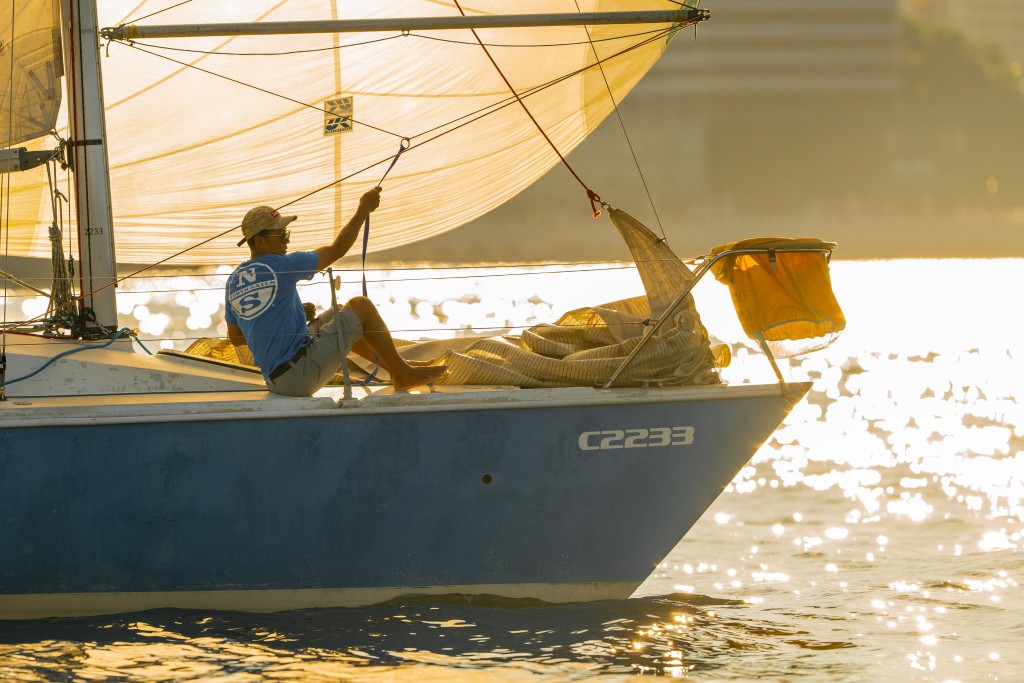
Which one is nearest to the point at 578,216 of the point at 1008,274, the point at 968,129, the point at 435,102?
the point at 1008,274

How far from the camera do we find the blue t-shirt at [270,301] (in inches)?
238

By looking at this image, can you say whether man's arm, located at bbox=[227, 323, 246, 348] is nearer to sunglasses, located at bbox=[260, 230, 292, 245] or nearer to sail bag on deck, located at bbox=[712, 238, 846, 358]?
sunglasses, located at bbox=[260, 230, 292, 245]

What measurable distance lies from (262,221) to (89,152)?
1208 mm

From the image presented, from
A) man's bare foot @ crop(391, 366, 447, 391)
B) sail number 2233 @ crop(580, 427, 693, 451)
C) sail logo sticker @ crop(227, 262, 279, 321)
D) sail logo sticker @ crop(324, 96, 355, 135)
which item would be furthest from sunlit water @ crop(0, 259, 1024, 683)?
sail logo sticker @ crop(324, 96, 355, 135)

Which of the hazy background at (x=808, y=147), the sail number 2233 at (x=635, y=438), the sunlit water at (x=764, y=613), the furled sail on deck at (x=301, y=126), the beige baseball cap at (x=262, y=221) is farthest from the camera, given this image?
the hazy background at (x=808, y=147)

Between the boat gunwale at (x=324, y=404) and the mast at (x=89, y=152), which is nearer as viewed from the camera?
the boat gunwale at (x=324, y=404)

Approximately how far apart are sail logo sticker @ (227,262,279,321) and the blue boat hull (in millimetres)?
540

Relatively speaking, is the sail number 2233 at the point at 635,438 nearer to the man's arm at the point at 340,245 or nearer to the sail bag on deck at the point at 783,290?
the sail bag on deck at the point at 783,290

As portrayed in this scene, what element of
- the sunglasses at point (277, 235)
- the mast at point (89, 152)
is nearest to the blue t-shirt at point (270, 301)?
the sunglasses at point (277, 235)

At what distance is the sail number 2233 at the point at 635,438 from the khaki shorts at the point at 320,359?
1.09 m

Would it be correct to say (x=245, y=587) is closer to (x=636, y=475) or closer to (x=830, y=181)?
(x=636, y=475)

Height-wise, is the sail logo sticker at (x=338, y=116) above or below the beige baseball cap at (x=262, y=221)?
above

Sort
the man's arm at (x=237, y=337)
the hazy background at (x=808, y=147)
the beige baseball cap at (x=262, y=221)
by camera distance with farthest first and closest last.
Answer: the hazy background at (x=808, y=147) < the man's arm at (x=237, y=337) < the beige baseball cap at (x=262, y=221)

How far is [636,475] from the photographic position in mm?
6117
